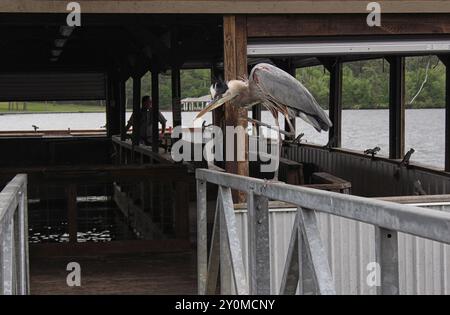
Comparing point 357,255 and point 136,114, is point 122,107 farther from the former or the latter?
point 357,255

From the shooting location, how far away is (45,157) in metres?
19.8

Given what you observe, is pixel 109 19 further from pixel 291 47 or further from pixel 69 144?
pixel 69 144

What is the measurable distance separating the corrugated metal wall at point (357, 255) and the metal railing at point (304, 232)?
120cm

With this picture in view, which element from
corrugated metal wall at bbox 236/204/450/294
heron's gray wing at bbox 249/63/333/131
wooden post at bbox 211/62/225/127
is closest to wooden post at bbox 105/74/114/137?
wooden post at bbox 211/62/225/127

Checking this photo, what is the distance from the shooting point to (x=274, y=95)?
5887 millimetres

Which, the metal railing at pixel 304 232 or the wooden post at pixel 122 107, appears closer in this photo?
the metal railing at pixel 304 232

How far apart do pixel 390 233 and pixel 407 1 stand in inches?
205

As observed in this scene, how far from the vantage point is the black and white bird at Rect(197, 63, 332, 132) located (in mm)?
5824

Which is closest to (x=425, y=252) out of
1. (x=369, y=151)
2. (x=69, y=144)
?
(x=369, y=151)

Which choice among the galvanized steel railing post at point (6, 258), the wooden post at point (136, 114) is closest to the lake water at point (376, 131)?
the wooden post at point (136, 114)

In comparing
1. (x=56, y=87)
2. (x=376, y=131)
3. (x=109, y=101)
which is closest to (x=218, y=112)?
(x=109, y=101)

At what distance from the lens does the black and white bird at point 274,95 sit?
5824 millimetres

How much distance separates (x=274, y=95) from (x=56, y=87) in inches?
615

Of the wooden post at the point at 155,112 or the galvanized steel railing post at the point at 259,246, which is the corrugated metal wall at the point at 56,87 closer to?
the wooden post at the point at 155,112
